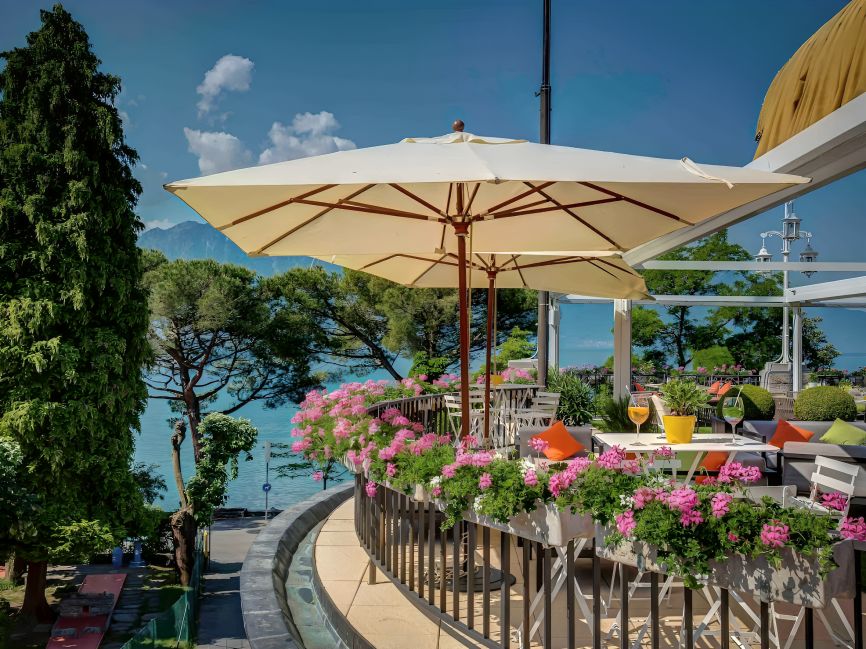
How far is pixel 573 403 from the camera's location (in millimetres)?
10273

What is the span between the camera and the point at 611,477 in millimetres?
1964

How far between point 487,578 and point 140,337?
42.1 feet

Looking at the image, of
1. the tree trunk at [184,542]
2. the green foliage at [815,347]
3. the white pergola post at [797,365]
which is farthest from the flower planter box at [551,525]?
the green foliage at [815,347]

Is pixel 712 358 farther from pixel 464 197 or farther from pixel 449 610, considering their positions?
pixel 449 610

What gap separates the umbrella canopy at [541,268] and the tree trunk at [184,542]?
12.4m

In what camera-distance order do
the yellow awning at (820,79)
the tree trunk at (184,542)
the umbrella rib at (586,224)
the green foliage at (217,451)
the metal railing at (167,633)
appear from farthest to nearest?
the green foliage at (217,451) → the tree trunk at (184,542) → the metal railing at (167,633) → the umbrella rib at (586,224) → the yellow awning at (820,79)

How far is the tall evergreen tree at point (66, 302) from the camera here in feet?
36.2

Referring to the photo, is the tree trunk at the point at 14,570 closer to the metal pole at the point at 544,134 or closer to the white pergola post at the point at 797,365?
the metal pole at the point at 544,134

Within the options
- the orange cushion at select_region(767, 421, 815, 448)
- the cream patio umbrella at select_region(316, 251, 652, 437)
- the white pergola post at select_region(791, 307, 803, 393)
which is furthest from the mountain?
the orange cushion at select_region(767, 421, 815, 448)

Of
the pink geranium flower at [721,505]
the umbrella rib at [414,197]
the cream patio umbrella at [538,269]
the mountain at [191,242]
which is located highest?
the mountain at [191,242]

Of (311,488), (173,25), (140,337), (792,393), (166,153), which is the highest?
(173,25)

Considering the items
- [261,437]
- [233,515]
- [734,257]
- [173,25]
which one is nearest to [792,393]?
[734,257]

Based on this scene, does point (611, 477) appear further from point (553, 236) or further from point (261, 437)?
point (261, 437)

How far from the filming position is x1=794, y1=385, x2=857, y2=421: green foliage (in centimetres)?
797
